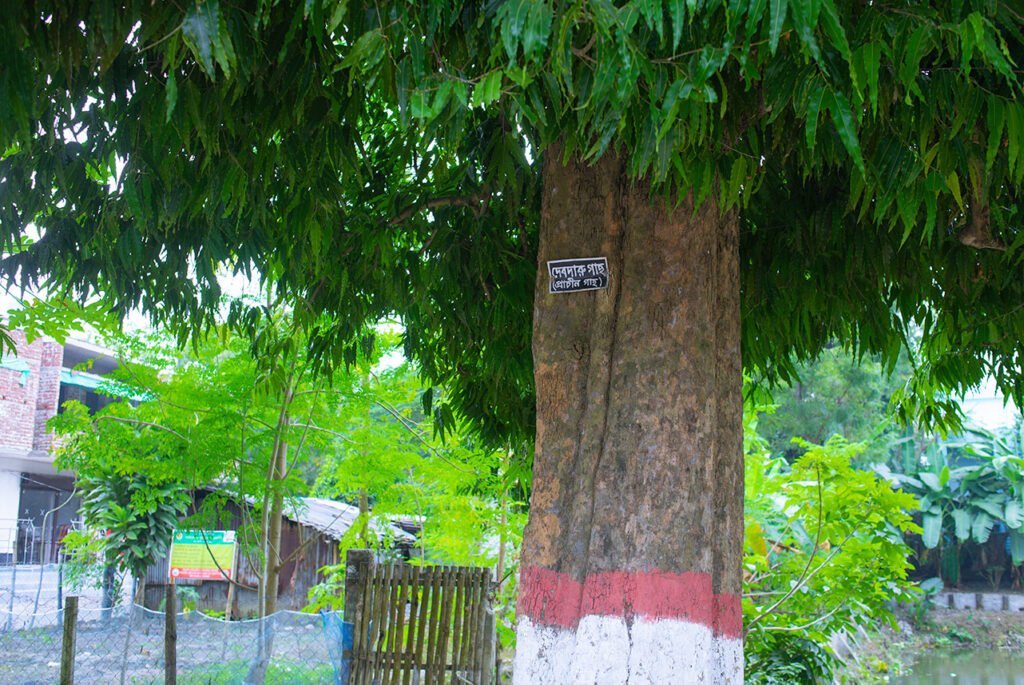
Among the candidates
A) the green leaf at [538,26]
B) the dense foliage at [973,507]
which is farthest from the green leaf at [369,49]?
the dense foliage at [973,507]

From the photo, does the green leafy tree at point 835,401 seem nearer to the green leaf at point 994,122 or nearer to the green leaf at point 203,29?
the green leaf at point 994,122

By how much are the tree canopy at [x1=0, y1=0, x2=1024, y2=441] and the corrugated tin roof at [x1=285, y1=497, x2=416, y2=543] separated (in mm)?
6611

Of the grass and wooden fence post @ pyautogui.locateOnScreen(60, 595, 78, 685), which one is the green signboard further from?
wooden fence post @ pyautogui.locateOnScreen(60, 595, 78, 685)

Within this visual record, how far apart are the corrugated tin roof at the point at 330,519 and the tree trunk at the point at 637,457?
8.54m

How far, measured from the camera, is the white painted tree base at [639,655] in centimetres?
305

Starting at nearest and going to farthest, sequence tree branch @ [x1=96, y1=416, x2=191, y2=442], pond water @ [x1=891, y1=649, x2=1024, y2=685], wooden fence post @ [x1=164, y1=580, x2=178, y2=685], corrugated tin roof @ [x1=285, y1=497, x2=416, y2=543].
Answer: wooden fence post @ [x1=164, y1=580, x2=178, y2=685], tree branch @ [x1=96, y1=416, x2=191, y2=442], corrugated tin roof @ [x1=285, y1=497, x2=416, y2=543], pond water @ [x1=891, y1=649, x2=1024, y2=685]

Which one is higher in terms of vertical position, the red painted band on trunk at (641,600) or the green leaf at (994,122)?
the green leaf at (994,122)

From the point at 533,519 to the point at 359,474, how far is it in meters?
8.00

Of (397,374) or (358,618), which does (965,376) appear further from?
(397,374)

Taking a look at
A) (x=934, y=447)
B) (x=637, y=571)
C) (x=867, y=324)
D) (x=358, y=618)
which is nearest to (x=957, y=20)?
(x=637, y=571)

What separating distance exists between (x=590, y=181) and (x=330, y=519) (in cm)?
1814

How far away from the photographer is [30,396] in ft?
67.1

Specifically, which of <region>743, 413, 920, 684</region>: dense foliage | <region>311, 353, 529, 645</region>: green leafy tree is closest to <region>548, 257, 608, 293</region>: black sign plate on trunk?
<region>743, 413, 920, 684</region>: dense foliage

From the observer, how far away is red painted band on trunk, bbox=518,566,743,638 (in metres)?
3.10
